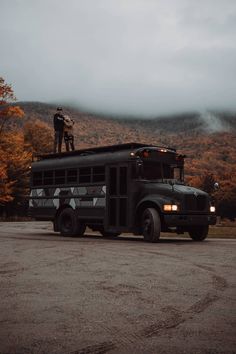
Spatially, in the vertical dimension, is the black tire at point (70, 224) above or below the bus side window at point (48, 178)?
below

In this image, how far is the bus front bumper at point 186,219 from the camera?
13898mm

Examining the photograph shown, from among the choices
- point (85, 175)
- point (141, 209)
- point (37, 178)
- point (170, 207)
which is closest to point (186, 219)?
point (170, 207)

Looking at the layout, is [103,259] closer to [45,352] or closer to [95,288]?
[95,288]

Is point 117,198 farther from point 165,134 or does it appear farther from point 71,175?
point 165,134

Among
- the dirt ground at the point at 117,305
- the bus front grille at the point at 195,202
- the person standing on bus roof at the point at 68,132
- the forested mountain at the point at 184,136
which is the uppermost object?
the forested mountain at the point at 184,136

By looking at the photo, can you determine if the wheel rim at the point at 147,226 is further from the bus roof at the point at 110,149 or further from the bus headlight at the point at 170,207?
the bus roof at the point at 110,149

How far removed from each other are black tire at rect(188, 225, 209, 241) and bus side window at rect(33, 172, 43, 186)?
5.95 metres

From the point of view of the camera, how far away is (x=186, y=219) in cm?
1410

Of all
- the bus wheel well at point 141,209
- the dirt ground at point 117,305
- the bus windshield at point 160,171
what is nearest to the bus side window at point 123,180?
the bus windshield at point 160,171

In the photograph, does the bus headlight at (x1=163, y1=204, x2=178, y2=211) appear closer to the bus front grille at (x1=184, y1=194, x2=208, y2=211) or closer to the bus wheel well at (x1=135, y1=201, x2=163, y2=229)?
the bus front grille at (x1=184, y1=194, x2=208, y2=211)

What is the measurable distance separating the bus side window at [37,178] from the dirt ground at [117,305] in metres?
8.54

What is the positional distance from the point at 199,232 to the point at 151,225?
202 centimetres

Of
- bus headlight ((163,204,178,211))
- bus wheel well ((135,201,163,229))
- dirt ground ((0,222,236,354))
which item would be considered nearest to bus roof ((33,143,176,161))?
bus wheel well ((135,201,163,229))

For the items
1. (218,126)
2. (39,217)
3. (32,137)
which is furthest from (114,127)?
(39,217)
